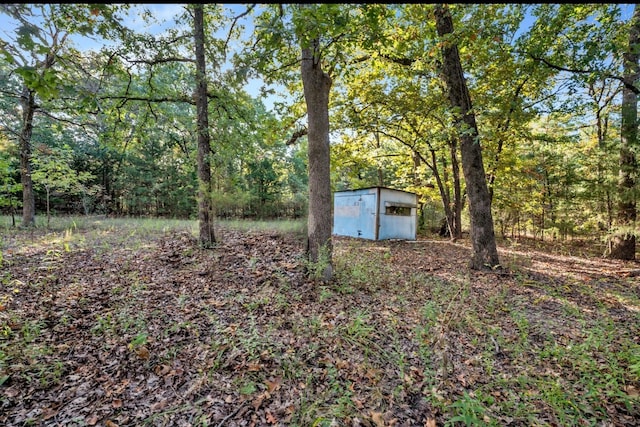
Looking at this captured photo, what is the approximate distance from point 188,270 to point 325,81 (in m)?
4.14

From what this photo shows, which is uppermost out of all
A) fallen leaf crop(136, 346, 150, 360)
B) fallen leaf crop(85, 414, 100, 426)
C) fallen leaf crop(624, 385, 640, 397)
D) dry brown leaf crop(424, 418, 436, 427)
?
fallen leaf crop(136, 346, 150, 360)

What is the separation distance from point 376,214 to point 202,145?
250 inches

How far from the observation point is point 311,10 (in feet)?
7.80

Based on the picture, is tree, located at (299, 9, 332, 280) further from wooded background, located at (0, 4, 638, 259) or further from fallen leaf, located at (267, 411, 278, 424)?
fallen leaf, located at (267, 411, 278, 424)

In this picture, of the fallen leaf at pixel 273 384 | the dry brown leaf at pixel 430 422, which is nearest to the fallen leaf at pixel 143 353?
the fallen leaf at pixel 273 384

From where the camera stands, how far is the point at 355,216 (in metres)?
11.1

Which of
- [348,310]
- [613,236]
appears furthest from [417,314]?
[613,236]

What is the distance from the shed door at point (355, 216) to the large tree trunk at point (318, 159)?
573cm

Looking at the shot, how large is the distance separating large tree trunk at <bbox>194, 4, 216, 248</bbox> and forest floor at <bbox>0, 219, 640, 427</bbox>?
1300 mm

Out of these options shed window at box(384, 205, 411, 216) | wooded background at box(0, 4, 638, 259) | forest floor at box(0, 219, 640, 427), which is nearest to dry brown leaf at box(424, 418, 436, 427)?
forest floor at box(0, 219, 640, 427)

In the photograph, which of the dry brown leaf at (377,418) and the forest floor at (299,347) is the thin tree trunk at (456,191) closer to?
the forest floor at (299,347)

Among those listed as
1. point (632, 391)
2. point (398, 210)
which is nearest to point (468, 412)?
point (632, 391)

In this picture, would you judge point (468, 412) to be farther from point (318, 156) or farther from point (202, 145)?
point (202, 145)

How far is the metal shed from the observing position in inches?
399
